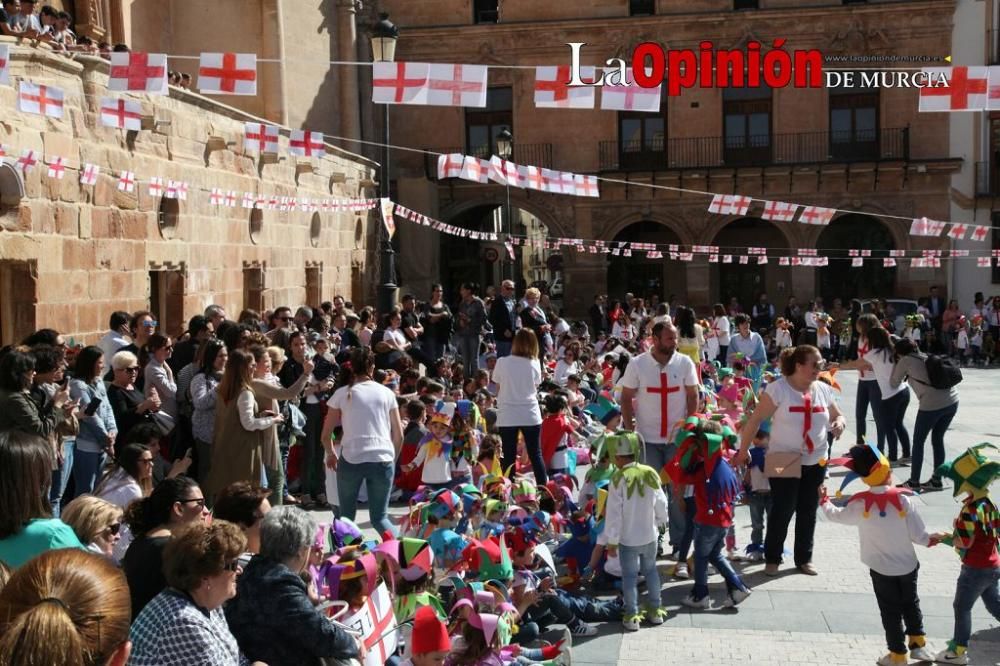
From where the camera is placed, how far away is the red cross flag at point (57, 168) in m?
11.0

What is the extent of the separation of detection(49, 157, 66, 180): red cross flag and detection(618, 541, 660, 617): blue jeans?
24.6 feet

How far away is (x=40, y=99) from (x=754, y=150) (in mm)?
23020

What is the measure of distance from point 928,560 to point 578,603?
9.85 feet

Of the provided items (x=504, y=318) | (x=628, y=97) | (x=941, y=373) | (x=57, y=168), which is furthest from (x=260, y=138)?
(x=941, y=373)

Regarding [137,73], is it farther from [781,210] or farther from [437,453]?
[781,210]

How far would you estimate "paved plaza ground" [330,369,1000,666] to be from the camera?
20.1 ft

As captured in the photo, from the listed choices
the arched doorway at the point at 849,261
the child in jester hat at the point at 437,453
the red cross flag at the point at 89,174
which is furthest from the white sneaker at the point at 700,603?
the arched doorway at the point at 849,261

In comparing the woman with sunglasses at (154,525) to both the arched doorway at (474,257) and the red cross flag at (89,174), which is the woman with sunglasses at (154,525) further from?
the arched doorway at (474,257)

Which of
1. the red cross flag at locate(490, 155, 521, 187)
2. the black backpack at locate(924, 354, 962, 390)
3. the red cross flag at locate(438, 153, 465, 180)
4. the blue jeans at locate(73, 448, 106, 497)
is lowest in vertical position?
the blue jeans at locate(73, 448, 106, 497)

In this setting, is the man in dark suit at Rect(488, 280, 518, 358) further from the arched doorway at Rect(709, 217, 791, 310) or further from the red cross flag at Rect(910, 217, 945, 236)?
the arched doorway at Rect(709, 217, 791, 310)

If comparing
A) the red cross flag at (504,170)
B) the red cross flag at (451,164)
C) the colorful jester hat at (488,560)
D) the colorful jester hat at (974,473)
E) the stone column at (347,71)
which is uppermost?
the stone column at (347,71)

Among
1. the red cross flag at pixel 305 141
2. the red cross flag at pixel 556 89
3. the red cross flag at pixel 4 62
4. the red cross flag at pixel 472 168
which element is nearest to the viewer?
the red cross flag at pixel 4 62

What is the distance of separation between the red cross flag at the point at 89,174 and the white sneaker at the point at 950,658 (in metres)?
9.51

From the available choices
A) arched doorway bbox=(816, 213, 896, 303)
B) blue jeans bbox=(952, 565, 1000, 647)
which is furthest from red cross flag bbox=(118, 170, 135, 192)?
arched doorway bbox=(816, 213, 896, 303)
